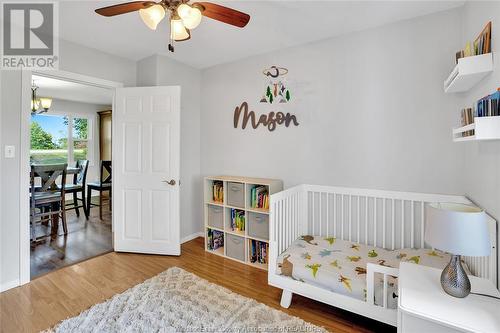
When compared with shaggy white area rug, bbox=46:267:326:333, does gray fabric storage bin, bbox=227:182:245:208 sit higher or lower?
higher

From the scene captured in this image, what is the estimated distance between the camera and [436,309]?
109 cm

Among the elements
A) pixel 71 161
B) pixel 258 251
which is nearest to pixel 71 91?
pixel 71 161

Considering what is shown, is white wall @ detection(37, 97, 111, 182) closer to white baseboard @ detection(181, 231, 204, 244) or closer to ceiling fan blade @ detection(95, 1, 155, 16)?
white baseboard @ detection(181, 231, 204, 244)

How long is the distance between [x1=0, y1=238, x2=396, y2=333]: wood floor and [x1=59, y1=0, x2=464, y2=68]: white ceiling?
243 cm

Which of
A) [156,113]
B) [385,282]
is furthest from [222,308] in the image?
[156,113]

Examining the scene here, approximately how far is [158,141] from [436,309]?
9.31ft

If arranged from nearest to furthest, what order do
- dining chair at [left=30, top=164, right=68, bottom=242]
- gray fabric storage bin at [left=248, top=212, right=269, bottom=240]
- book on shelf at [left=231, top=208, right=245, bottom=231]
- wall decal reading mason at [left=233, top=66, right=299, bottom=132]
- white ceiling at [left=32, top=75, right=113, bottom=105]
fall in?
gray fabric storage bin at [left=248, top=212, right=269, bottom=240] → wall decal reading mason at [left=233, top=66, right=299, bottom=132] → book on shelf at [left=231, top=208, right=245, bottom=231] → dining chair at [left=30, top=164, right=68, bottom=242] → white ceiling at [left=32, top=75, right=113, bottom=105]

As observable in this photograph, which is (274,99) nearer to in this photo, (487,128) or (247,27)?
(247,27)

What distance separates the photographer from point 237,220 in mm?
2939

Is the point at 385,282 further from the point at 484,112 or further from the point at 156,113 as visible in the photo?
the point at 156,113

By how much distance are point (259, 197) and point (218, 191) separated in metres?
0.63

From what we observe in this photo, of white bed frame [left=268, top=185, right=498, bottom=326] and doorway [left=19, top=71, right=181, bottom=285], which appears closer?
white bed frame [left=268, top=185, right=498, bottom=326]

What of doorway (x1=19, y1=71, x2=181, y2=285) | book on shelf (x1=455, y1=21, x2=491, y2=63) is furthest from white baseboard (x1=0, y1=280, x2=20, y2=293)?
book on shelf (x1=455, y1=21, x2=491, y2=63)

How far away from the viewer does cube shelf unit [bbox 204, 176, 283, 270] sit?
8.88ft
